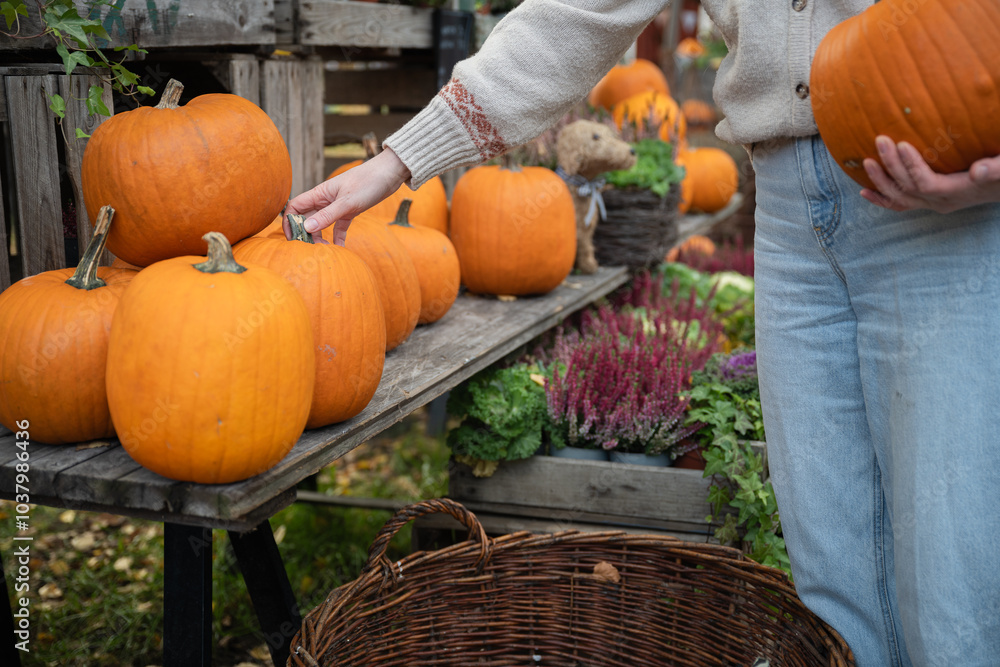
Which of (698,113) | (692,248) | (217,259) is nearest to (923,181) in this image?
(217,259)

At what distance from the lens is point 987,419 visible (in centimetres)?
112

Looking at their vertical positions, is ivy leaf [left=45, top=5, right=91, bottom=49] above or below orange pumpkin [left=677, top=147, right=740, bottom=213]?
above

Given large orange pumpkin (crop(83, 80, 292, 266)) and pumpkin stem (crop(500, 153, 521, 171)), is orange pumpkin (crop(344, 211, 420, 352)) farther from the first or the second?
pumpkin stem (crop(500, 153, 521, 171))

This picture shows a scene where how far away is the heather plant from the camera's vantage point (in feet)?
7.41

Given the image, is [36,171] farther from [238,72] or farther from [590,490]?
[590,490]

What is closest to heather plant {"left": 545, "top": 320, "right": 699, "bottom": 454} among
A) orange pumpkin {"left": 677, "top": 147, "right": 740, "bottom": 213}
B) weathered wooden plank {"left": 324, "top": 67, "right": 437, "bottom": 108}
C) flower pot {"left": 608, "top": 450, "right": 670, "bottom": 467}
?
flower pot {"left": 608, "top": 450, "right": 670, "bottom": 467}

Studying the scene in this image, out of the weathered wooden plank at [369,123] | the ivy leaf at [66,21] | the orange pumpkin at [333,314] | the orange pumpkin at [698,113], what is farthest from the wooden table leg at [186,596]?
the orange pumpkin at [698,113]

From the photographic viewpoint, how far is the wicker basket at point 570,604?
165cm

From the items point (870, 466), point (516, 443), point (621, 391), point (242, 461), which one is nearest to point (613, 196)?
point (621, 391)

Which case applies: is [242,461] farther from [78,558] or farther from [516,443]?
[78,558]

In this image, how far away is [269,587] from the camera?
1.66 m

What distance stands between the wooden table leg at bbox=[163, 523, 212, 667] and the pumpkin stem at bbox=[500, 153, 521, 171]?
1596 millimetres

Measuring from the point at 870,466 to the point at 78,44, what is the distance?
5.59 ft

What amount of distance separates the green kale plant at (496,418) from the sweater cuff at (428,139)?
818 mm
